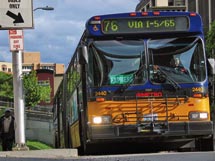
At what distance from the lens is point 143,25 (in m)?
13.5

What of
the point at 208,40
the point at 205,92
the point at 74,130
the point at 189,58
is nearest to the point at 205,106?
the point at 205,92

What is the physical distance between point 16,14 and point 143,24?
11.7ft

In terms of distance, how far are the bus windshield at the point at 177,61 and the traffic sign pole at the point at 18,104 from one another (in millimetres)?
4048

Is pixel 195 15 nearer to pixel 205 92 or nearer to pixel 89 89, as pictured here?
pixel 205 92

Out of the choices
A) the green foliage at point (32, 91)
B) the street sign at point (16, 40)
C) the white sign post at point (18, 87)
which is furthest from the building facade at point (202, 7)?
the white sign post at point (18, 87)

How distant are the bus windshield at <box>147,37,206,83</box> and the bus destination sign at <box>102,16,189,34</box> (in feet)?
1.34

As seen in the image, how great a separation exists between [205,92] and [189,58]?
96 cm

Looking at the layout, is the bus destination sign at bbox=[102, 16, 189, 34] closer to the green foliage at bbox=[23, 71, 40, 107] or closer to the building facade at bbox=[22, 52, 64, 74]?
the green foliage at bbox=[23, 71, 40, 107]

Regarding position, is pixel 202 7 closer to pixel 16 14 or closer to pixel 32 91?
pixel 32 91

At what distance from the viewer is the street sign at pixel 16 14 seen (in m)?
14.2

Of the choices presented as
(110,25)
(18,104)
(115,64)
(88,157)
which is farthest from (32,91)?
(88,157)

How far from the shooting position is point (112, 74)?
13.0 m

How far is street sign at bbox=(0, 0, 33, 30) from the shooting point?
560 inches

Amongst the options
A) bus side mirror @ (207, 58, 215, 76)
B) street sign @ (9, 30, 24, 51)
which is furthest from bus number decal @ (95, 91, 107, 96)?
street sign @ (9, 30, 24, 51)
